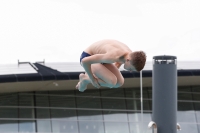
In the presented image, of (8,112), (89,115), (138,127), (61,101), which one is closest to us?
(8,112)

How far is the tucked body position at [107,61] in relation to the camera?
798 centimetres

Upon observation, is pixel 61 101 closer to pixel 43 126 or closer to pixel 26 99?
pixel 26 99

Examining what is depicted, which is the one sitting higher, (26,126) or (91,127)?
(26,126)

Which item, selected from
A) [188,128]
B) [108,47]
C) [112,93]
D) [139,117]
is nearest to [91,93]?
[112,93]

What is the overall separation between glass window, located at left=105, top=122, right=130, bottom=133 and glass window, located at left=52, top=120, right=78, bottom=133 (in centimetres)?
127

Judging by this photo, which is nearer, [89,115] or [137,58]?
[137,58]

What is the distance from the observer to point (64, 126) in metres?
21.6

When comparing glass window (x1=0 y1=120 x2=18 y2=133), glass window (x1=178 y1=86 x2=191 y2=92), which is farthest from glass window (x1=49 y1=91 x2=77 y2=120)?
glass window (x1=178 y1=86 x2=191 y2=92)

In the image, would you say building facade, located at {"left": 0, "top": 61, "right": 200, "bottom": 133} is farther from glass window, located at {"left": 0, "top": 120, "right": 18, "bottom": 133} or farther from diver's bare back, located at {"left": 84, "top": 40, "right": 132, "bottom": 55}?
diver's bare back, located at {"left": 84, "top": 40, "right": 132, "bottom": 55}

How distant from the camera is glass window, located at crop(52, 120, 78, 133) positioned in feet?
70.3

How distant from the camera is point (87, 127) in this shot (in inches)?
865

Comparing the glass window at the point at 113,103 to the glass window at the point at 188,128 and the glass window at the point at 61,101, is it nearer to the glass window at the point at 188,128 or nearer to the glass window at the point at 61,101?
the glass window at the point at 61,101

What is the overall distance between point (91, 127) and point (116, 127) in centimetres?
104

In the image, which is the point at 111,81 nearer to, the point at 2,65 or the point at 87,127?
the point at 87,127
